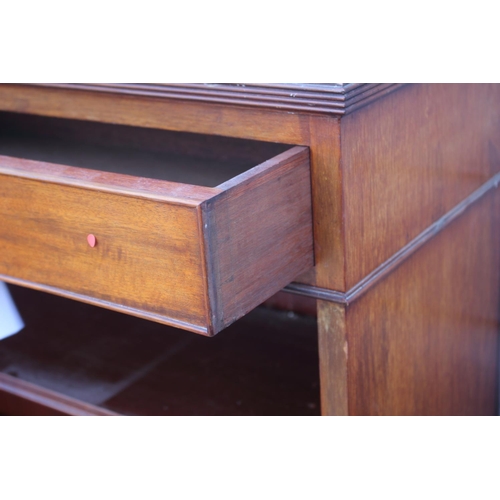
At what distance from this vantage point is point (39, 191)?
66 cm

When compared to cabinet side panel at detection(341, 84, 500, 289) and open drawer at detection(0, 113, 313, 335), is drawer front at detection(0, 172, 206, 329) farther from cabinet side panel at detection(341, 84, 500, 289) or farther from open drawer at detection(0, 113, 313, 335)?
cabinet side panel at detection(341, 84, 500, 289)

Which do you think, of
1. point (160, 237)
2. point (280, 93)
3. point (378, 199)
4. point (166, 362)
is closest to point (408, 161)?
point (378, 199)

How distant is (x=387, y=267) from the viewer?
80 centimetres

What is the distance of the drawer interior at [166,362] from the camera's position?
993 mm

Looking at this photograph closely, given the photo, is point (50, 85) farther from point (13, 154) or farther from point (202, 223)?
point (202, 223)

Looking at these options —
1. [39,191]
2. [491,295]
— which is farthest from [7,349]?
[491,295]

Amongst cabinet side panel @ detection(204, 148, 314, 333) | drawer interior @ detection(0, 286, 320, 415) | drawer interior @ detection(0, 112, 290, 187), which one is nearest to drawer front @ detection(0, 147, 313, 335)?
cabinet side panel @ detection(204, 148, 314, 333)

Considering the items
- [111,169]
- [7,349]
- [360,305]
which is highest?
[111,169]

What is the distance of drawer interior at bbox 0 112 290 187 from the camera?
0.84 m

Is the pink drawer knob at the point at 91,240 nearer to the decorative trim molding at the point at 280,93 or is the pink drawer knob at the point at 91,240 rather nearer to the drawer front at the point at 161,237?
the drawer front at the point at 161,237

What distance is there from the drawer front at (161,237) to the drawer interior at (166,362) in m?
0.33

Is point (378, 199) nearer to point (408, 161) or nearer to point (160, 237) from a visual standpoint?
point (408, 161)

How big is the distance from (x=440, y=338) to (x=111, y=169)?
0.43m

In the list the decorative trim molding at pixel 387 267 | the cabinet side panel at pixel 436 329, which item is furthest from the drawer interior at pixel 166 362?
the decorative trim molding at pixel 387 267
